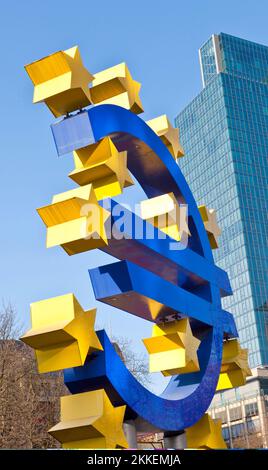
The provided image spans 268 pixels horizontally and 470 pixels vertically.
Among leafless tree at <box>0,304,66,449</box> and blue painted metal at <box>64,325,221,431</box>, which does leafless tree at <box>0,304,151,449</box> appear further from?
blue painted metal at <box>64,325,221,431</box>

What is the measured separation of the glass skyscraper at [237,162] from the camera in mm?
87875

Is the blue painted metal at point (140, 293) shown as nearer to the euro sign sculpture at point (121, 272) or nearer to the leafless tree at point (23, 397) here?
the euro sign sculpture at point (121, 272)

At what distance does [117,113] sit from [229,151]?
280 feet

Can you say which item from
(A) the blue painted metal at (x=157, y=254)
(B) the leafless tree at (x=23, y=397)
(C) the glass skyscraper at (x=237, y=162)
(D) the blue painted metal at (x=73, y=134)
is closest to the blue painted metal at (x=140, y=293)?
(A) the blue painted metal at (x=157, y=254)

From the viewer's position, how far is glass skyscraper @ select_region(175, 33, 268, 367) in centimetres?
8788

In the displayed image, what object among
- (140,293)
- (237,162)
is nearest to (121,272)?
(140,293)

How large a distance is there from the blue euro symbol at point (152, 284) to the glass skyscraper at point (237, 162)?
7375cm

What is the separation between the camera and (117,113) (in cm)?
1039

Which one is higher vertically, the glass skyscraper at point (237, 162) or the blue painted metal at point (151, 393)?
the glass skyscraper at point (237, 162)

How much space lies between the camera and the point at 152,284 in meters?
10.2

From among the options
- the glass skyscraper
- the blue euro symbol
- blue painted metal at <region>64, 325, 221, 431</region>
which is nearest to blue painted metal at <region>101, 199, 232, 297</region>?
the blue euro symbol

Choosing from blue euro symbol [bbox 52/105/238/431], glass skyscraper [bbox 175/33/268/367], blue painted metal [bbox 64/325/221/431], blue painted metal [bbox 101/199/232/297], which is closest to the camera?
blue painted metal [bbox 64/325/221/431]

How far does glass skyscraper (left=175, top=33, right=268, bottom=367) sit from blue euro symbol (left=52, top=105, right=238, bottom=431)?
73.7 m

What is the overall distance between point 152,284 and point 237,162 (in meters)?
85.1
